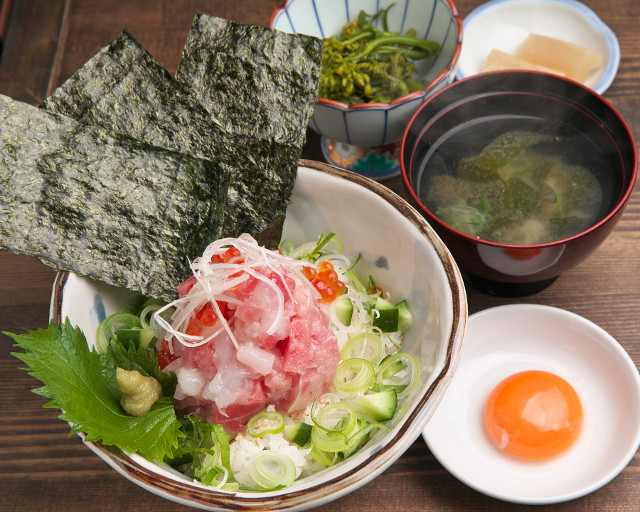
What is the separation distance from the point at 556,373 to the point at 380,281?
56cm

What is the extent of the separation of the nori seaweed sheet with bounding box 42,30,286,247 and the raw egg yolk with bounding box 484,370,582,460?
791mm

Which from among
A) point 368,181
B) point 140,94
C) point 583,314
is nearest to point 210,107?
point 140,94

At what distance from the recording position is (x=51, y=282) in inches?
80.7

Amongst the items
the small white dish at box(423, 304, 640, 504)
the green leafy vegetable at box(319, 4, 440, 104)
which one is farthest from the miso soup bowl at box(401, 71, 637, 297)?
the green leafy vegetable at box(319, 4, 440, 104)

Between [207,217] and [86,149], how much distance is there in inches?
13.3

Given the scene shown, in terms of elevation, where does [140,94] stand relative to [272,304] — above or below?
above

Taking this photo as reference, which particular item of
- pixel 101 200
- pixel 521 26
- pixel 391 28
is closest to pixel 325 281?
pixel 101 200

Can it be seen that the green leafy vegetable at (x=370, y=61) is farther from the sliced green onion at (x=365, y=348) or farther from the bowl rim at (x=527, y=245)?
the sliced green onion at (x=365, y=348)

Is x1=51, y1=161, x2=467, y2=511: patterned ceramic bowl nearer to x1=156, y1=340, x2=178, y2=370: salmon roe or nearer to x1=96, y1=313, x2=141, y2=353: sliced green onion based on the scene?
x1=96, y1=313, x2=141, y2=353: sliced green onion

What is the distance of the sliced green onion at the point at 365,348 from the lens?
1.54 meters

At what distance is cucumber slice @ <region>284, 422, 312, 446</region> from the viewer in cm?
143

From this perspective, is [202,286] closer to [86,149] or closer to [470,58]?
[86,149]

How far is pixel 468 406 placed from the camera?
174 centimetres

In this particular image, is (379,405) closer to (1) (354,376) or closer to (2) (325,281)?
(1) (354,376)
